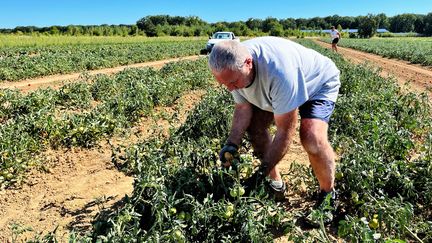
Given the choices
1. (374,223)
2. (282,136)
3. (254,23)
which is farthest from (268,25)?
(374,223)

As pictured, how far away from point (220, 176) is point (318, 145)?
69 centimetres

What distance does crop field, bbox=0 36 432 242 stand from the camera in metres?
2.29

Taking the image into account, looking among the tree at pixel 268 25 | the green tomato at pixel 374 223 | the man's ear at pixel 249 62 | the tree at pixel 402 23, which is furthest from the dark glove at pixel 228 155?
the tree at pixel 402 23

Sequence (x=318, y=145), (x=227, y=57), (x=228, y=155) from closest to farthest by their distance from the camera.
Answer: (x=227, y=57) < (x=318, y=145) < (x=228, y=155)

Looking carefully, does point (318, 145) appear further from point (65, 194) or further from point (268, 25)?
point (268, 25)

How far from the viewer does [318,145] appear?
2660mm

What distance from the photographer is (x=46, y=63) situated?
1271 centimetres

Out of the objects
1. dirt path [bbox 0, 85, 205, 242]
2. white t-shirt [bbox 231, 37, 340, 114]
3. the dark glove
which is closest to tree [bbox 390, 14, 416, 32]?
dirt path [bbox 0, 85, 205, 242]

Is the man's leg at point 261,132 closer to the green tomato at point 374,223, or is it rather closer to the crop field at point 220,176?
the crop field at point 220,176

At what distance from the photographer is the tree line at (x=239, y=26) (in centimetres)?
4759

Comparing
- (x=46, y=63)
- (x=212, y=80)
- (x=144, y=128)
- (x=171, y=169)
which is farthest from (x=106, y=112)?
(x=46, y=63)

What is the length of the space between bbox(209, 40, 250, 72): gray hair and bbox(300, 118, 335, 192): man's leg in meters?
0.70

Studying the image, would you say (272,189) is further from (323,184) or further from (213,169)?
(213,169)

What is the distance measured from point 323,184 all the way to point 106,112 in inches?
129
